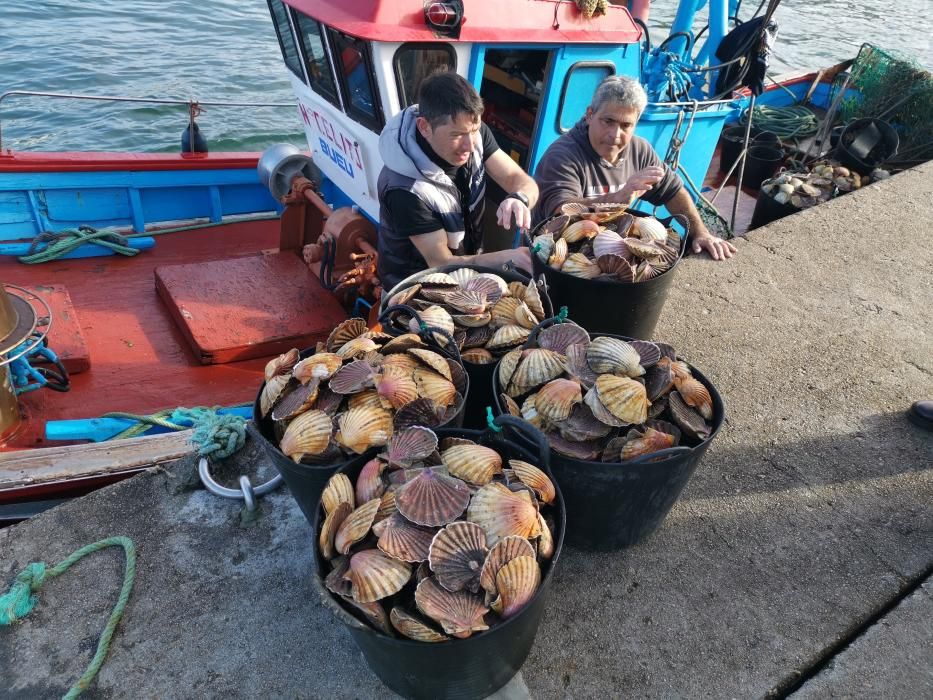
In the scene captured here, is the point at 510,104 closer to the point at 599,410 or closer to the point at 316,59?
the point at 316,59

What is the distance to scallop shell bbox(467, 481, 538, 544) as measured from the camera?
1563 mm

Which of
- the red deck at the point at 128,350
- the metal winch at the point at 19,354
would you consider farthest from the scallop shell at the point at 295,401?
the red deck at the point at 128,350

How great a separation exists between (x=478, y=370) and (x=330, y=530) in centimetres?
91

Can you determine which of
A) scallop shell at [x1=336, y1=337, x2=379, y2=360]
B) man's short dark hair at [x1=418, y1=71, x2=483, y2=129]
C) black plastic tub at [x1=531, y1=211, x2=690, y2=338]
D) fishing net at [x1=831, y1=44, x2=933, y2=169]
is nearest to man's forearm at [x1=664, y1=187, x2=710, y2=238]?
black plastic tub at [x1=531, y1=211, x2=690, y2=338]

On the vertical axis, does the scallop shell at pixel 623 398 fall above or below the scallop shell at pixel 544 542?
above

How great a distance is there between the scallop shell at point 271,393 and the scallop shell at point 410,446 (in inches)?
17.3

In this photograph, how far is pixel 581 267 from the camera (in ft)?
8.47

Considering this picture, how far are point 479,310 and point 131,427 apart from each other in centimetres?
202

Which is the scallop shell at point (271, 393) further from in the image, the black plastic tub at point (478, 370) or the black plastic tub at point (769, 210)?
the black plastic tub at point (769, 210)

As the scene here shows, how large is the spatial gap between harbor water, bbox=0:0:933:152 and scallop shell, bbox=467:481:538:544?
25.4 ft

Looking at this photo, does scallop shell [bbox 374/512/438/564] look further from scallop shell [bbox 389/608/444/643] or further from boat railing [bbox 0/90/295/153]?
boat railing [bbox 0/90/295/153]

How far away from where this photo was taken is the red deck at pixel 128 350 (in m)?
3.96

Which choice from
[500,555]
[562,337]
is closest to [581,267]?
[562,337]

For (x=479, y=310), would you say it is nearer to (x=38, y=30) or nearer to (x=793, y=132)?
(x=793, y=132)
